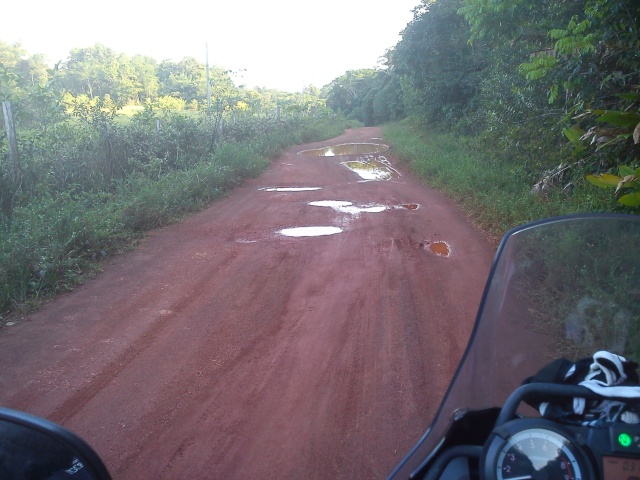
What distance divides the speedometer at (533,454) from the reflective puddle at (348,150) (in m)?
20.2

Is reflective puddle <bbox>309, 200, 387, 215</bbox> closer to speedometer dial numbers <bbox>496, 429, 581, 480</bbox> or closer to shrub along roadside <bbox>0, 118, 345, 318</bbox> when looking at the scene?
shrub along roadside <bbox>0, 118, 345, 318</bbox>

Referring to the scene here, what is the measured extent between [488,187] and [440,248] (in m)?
3.24

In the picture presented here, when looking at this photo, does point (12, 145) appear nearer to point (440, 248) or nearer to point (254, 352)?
point (254, 352)

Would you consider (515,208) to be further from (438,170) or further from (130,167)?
(130,167)

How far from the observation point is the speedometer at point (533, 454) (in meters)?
1.59

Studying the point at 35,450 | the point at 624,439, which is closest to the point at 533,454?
the point at 624,439

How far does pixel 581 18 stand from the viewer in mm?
8727

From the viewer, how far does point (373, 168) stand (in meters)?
17.5

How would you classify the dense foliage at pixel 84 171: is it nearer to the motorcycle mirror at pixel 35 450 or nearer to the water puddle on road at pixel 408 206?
the water puddle on road at pixel 408 206

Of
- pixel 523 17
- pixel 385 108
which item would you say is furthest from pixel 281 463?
pixel 385 108

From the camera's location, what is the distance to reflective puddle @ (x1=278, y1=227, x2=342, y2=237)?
29.3ft

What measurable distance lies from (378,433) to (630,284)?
2.20 metres

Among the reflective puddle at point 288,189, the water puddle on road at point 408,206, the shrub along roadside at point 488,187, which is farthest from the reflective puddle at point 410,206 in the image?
the reflective puddle at point 288,189

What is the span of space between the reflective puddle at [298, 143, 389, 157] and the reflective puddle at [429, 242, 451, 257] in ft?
44.9
